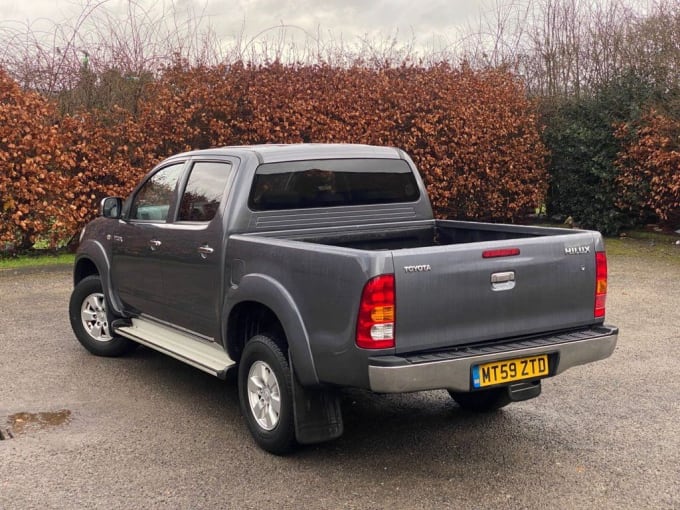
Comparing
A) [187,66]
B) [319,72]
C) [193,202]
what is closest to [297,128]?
[319,72]

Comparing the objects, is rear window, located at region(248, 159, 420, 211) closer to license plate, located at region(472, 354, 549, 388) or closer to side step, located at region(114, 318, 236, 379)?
side step, located at region(114, 318, 236, 379)

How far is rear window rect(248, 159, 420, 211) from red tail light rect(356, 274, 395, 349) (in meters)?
1.55

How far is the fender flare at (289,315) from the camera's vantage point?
13.6ft

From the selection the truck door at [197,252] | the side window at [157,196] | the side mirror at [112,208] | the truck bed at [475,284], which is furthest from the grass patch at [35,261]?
the truck bed at [475,284]

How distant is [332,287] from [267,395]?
96 cm

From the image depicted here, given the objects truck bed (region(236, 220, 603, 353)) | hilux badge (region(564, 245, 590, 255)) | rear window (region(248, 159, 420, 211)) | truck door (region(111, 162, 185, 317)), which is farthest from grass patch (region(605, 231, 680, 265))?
truck door (region(111, 162, 185, 317))

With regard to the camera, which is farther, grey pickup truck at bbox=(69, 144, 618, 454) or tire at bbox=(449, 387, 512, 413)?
tire at bbox=(449, 387, 512, 413)

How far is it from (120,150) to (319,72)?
12.4ft

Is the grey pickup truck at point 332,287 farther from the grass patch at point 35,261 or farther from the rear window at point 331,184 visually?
the grass patch at point 35,261

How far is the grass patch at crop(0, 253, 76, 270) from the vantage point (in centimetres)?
1205

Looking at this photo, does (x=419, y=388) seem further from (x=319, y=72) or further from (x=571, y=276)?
(x=319, y=72)

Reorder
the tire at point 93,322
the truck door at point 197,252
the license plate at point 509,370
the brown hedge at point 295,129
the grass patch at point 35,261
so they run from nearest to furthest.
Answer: the license plate at point 509,370, the truck door at point 197,252, the tire at point 93,322, the brown hedge at point 295,129, the grass patch at point 35,261

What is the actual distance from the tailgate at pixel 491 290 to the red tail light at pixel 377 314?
0.04 meters

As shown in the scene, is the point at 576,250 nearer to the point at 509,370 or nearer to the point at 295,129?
the point at 509,370
